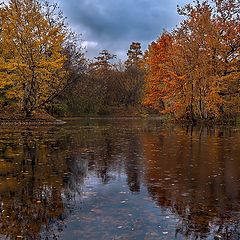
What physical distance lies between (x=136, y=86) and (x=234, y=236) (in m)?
69.0

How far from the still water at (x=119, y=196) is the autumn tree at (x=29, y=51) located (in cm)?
2220

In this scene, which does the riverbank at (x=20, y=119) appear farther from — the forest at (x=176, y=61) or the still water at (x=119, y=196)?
the still water at (x=119, y=196)

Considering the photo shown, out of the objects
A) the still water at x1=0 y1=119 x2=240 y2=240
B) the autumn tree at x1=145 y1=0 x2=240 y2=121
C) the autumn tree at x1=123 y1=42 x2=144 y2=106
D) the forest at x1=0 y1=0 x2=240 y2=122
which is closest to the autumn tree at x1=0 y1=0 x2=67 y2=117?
the forest at x1=0 y1=0 x2=240 y2=122

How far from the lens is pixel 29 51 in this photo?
115 ft

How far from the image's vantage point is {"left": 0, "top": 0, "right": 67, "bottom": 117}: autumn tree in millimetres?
34656

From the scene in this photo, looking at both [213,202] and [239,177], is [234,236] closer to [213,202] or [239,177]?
[213,202]

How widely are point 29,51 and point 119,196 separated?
29.6m

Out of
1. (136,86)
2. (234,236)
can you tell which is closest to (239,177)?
(234,236)

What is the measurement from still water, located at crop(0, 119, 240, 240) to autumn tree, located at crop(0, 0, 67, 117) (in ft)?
72.8

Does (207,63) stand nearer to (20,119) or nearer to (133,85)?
(20,119)

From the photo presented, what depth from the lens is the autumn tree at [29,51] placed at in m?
34.7

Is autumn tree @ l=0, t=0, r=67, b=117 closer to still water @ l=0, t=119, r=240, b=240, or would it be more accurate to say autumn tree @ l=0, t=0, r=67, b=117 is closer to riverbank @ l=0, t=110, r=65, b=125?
riverbank @ l=0, t=110, r=65, b=125

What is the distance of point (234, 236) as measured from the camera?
5543 mm

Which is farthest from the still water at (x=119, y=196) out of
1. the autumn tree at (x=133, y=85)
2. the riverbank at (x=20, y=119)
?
the autumn tree at (x=133, y=85)
